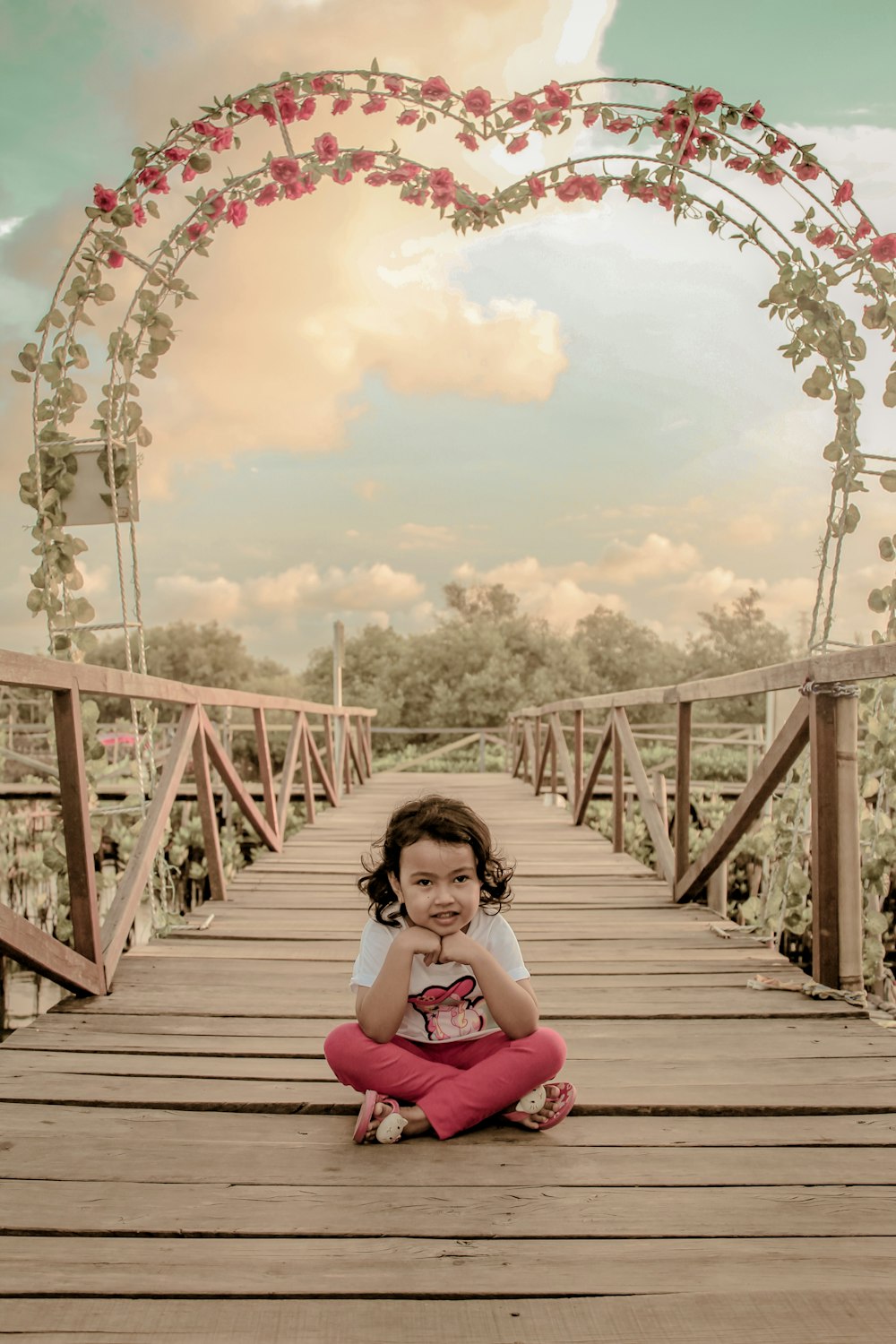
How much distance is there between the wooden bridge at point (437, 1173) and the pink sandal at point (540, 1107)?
0.10 ft

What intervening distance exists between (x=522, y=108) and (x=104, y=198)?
168cm

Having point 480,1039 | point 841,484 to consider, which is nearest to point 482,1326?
point 480,1039

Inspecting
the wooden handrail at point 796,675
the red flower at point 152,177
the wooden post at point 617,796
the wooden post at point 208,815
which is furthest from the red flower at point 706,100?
the wooden post at point 208,815

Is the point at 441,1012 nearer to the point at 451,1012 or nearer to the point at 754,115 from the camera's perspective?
the point at 451,1012

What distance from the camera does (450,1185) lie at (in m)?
1.64

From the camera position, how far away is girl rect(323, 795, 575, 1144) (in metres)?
1.82

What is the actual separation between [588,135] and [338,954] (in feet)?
11.1

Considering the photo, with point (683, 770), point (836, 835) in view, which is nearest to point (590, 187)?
point (683, 770)

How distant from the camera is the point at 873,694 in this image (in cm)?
380

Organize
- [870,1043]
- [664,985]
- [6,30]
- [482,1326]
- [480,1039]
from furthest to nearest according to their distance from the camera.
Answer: [6,30]
[664,985]
[870,1043]
[480,1039]
[482,1326]

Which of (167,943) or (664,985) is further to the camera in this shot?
(167,943)

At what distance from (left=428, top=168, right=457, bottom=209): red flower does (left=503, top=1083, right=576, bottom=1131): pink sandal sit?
3.72m

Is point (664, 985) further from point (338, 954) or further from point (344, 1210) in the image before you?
point (344, 1210)

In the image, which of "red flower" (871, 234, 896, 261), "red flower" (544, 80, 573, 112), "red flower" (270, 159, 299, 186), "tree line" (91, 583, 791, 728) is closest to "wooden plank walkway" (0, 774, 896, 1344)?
"red flower" (871, 234, 896, 261)
